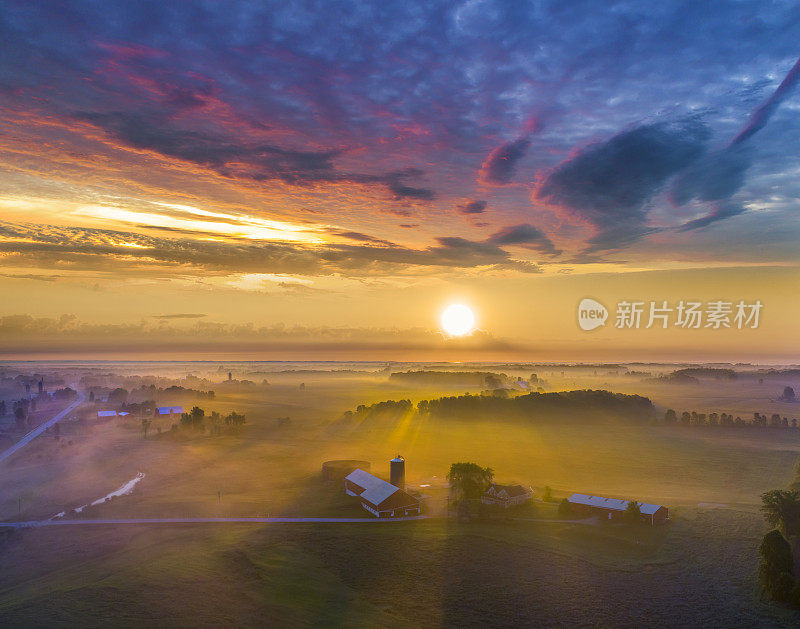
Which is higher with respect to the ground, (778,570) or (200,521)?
(778,570)

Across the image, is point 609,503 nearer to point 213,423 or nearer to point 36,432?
point 213,423

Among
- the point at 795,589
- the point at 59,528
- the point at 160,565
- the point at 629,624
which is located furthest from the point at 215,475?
the point at 795,589

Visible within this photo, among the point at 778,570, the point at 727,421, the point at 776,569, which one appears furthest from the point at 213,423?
the point at 727,421

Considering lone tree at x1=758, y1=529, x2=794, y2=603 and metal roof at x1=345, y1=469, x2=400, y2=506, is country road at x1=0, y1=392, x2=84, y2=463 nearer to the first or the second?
metal roof at x1=345, y1=469, x2=400, y2=506

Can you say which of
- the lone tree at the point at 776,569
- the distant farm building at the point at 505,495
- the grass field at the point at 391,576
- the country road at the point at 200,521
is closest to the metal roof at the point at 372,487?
the country road at the point at 200,521

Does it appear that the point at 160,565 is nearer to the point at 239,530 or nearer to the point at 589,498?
the point at 239,530

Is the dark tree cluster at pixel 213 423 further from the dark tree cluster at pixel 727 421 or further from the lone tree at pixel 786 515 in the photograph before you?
the dark tree cluster at pixel 727 421
